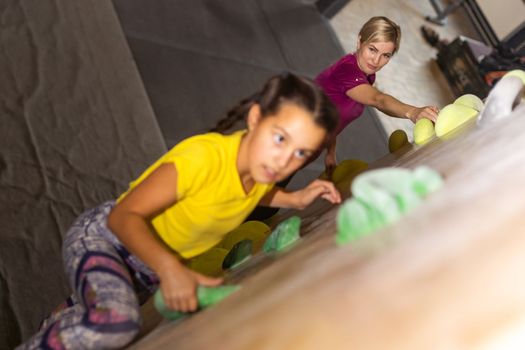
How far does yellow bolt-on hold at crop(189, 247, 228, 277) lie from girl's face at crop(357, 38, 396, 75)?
0.58 meters

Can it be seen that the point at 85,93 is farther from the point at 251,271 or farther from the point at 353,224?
the point at 353,224

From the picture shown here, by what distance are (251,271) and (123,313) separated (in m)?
0.18

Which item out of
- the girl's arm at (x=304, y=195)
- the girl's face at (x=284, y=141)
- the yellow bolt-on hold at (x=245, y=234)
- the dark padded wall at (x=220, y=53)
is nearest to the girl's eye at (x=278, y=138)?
the girl's face at (x=284, y=141)

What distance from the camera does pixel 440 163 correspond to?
2.22ft

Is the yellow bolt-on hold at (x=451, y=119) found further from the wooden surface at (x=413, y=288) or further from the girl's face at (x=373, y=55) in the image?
the wooden surface at (x=413, y=288)

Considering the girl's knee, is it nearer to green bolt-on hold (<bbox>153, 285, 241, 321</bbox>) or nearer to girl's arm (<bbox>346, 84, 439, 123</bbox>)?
green bolt-on hold (<bbox>153, 285, 241, 321</bbox>)

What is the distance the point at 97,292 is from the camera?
27.3 inches

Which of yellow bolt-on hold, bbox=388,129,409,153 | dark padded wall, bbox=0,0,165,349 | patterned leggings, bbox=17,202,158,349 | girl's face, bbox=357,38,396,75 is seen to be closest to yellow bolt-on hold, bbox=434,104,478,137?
girl's face, bbox=357,38,396,75

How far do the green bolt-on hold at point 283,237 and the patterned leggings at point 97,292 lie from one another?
21 cm

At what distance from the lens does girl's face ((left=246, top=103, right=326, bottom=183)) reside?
662 millimetres

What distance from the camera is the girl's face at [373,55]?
117cm

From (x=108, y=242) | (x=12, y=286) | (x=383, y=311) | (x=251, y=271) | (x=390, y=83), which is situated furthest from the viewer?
(x=390, y=83)

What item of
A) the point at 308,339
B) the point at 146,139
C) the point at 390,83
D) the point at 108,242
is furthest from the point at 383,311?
the point at 390,83

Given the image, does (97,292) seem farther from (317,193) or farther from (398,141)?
(398,141)
